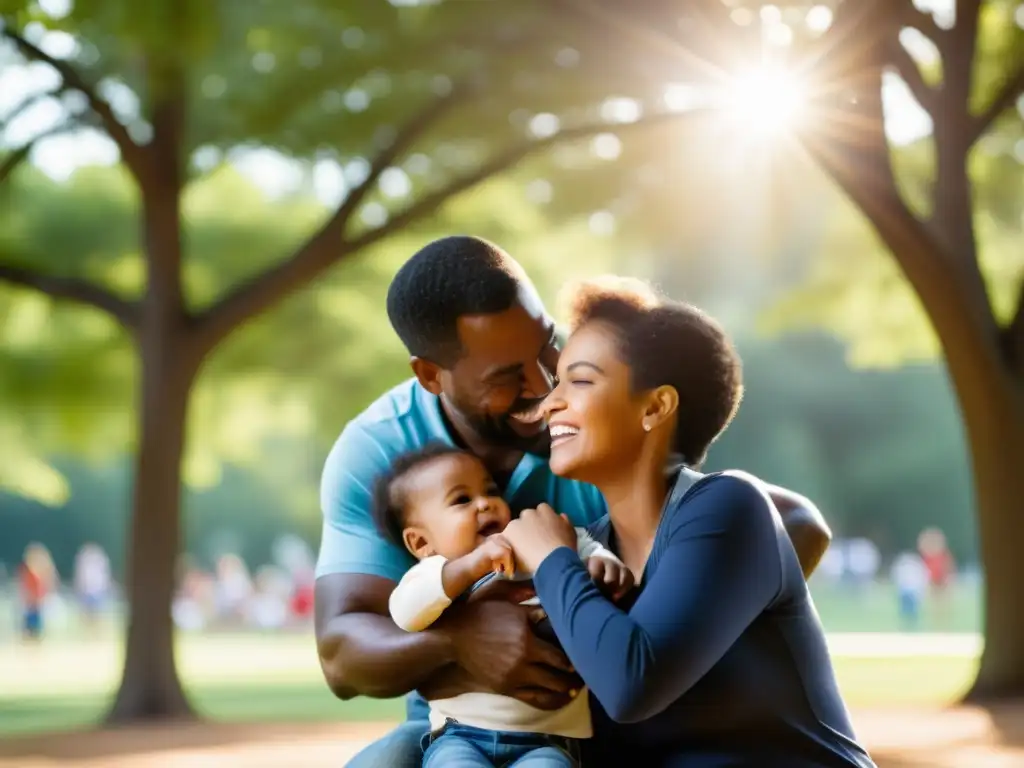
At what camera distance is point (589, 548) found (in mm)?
2906

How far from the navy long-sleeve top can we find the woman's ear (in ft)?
0.43

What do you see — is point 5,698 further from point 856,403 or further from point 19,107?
point 856,403

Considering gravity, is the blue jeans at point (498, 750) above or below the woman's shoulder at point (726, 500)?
below

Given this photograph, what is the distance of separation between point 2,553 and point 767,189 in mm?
24925

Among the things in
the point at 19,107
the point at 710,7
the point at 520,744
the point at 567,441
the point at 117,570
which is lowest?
the point at 520,744

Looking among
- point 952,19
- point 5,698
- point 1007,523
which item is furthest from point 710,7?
point 5,698

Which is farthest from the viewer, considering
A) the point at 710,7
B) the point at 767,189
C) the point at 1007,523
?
the point at 767,189

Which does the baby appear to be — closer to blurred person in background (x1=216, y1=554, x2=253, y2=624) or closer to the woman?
the woman

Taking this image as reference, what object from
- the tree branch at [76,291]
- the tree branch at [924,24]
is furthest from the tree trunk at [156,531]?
the tree branch at [924,24]

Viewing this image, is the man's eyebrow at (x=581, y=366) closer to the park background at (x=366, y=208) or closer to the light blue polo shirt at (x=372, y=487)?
the light blue polo shirt at (x=372, y=487)

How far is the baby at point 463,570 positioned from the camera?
2.83 metres

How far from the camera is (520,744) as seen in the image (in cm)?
286

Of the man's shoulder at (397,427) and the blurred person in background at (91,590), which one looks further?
the blurred person in background at (91,590)

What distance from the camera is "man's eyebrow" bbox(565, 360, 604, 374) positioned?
284 cm
